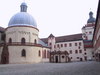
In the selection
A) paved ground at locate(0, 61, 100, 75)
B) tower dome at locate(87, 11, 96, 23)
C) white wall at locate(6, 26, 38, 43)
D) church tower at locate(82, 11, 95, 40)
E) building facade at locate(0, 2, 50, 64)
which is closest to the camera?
paved ground at locate(0, 61, 100, 75)

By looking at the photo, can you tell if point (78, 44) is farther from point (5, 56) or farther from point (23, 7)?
point (5, 56)

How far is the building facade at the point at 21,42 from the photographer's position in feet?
120

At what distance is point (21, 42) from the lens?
40.1 m

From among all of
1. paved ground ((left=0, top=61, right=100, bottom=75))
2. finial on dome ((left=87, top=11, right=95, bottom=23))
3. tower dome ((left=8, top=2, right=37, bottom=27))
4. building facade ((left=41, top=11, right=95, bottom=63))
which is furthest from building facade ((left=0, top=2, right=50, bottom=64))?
finial on dome ((left=87, top=11, right=95, bottom=23))

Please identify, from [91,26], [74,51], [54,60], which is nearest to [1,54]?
[54,60]

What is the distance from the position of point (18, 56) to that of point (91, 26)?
148 feet

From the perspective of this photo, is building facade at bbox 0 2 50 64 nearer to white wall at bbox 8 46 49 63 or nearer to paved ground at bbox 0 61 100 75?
white wall at bbox 8 46 49 63

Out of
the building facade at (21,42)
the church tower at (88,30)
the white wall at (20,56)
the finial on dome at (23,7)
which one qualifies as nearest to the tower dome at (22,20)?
the building facade at (21,42)

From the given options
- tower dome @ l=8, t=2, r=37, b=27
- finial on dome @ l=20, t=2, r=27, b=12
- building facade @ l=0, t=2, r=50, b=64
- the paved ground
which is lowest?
the paved ground

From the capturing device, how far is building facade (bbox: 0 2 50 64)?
3662 cm

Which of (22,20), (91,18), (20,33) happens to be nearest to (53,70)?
(20,33)

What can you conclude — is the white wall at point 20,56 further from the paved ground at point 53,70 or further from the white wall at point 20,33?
the paved ground at point 53,70

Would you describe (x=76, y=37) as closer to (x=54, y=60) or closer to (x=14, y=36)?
(x=54, y=60)

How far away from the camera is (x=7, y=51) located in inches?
1447
